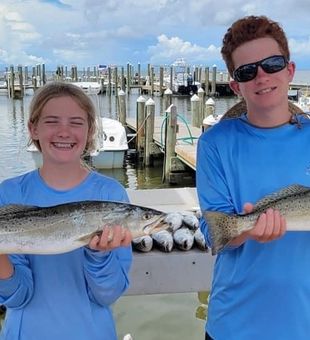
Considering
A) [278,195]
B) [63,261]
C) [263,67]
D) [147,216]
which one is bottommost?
[63,261]

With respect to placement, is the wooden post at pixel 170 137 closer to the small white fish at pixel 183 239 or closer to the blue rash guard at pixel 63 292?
the small white fish at pixel 183 239

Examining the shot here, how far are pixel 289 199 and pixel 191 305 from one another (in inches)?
154

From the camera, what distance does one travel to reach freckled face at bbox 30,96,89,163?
2406 millimetres

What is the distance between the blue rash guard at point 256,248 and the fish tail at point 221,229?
60mm

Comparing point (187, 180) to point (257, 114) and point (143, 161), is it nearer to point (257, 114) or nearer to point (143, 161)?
Result: point (143, 161)

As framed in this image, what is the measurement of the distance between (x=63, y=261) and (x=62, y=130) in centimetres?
59

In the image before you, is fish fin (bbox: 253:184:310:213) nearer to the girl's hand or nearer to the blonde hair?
the girl's hand

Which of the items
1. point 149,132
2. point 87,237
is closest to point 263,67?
point 87,237

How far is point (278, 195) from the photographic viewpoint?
7.16 ft

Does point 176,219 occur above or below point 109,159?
above

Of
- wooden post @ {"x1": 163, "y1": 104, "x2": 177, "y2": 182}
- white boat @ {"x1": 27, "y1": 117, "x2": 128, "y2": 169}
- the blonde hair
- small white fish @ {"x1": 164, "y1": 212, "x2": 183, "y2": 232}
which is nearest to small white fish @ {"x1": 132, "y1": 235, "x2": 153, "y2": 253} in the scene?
small white fish @ {"x1": 164, "y1": 212, "x2": 183, "y2": 232}

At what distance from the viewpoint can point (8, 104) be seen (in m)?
48.2

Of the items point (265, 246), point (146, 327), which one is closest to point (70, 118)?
point (265, 246)

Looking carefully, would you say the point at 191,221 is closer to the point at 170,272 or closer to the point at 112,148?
the point at 170,272
